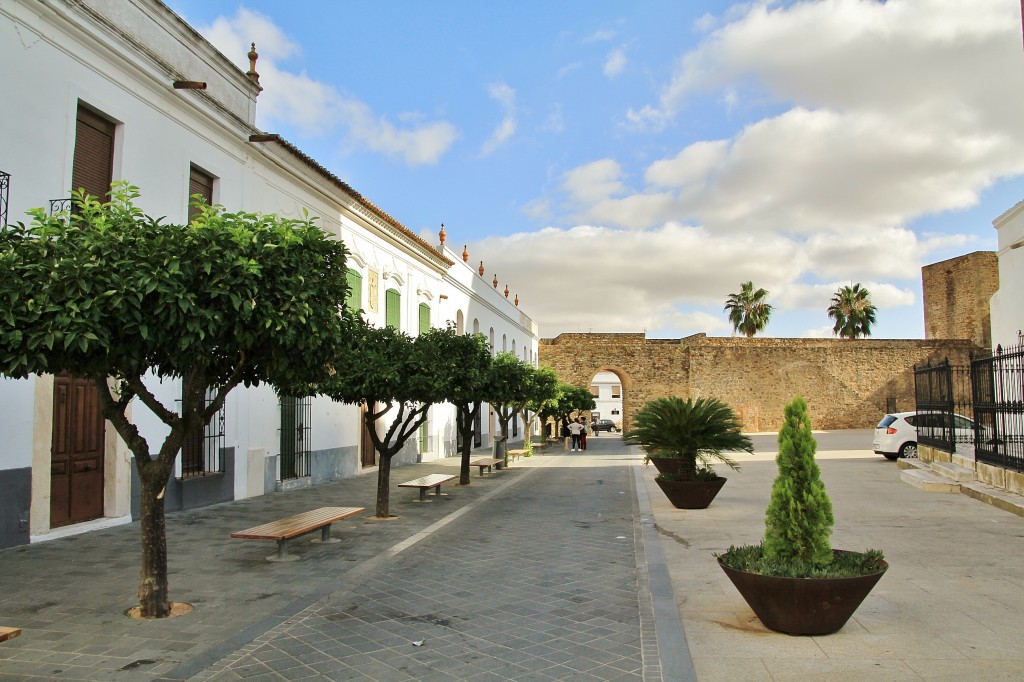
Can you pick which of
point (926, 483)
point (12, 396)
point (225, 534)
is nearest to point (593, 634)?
point (225, 534)

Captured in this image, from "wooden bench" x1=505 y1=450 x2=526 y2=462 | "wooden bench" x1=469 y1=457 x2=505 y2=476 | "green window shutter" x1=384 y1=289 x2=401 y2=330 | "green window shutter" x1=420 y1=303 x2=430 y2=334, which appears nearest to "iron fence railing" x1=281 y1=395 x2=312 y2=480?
"wooden bench" x1=469 y1=457 x2=505 y2=476

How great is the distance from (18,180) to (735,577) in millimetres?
8348

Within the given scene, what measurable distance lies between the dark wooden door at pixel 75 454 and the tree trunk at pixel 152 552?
4218 millimetres

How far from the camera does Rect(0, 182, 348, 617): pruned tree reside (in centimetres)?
480

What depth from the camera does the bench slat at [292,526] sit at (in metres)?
7.29

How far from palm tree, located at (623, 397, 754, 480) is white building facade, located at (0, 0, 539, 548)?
18.3 feet

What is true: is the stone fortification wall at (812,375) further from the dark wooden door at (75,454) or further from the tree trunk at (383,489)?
the dark wooden door at (75,454)

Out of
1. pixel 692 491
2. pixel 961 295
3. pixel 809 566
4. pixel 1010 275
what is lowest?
pixel 692 491

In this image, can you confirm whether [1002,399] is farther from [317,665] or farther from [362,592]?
[317,665]

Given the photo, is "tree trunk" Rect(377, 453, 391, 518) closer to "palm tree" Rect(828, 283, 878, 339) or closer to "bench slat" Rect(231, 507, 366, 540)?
"bench slat" Rect(231, 507, 366, 540)

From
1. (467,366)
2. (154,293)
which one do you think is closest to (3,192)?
(154,293)

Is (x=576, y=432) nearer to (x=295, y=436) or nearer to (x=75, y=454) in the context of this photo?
(x=295, y=436)

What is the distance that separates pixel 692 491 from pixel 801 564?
6460 millimetres

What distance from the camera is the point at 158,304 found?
16.3 feet
